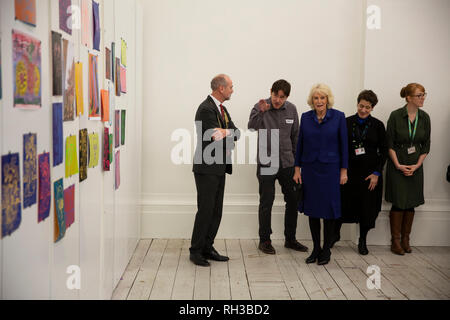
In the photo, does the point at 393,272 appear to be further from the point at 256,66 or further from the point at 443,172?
the point at 256,66

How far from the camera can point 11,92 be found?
1.67 m

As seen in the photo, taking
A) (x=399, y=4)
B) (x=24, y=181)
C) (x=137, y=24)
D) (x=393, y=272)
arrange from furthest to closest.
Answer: (x=399, y=4) < (x=137, y=24) < (x=393, y=272) < (x=24, y=181)

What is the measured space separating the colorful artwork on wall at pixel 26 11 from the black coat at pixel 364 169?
3615 millimetres

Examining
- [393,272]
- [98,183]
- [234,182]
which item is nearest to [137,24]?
[234,182]

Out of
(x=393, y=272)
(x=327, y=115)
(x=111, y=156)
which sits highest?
(x=327, y=115)

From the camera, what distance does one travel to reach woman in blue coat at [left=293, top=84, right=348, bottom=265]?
4.46 metres

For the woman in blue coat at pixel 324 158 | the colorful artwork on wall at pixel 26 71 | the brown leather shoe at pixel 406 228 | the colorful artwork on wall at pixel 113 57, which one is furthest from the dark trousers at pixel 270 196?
the colorful artwork on wall at pixel 26 71

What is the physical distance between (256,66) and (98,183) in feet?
9.42

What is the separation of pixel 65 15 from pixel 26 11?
0.52 metres

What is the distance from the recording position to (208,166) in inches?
171

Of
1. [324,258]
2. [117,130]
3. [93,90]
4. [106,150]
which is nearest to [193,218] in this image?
[324,258]

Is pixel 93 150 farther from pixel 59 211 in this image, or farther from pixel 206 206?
pixel 206 206

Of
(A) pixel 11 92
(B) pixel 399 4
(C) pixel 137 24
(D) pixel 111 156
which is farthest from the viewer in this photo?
(B) pixel 399 4

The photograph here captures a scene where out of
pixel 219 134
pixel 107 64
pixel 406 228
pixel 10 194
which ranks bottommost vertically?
pixel 406 228
